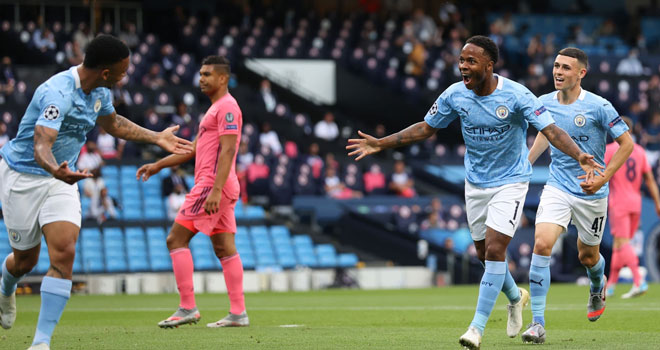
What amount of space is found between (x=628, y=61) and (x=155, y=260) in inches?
726

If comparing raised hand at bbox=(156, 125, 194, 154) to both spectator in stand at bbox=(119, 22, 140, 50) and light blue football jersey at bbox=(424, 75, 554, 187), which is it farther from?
spectator in stand at bbox=(119, 22, 140, 50)

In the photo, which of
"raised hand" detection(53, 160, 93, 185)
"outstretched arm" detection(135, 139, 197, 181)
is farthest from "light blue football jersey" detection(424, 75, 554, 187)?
"raised hand" detection(53, 160, 93, 185)

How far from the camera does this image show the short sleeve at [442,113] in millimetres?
9547

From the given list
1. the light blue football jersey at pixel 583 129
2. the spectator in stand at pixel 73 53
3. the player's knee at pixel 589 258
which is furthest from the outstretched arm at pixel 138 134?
the spectator in stand at pixel 73 53

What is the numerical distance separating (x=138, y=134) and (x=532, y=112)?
334cm

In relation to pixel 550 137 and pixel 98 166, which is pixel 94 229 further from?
pixel 550 137

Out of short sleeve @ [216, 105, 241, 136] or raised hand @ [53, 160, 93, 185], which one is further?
short sleeve @ [216, 105, 241, 136]

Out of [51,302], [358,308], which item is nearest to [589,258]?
[358,308]

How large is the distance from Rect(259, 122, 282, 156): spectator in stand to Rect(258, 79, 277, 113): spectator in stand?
7.00 feet

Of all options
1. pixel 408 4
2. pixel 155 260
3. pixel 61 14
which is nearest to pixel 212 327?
pixel 155 260

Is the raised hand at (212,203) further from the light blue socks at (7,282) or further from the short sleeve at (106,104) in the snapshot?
the light blue socks at (7,282)

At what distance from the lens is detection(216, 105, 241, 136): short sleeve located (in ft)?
36.1

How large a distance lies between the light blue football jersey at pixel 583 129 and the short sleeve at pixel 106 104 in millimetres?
4379

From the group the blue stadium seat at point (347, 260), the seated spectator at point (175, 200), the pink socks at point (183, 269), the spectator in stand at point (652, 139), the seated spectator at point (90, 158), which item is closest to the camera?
the pink socks at point (183, 269)
